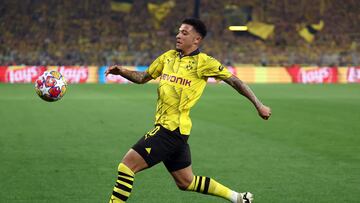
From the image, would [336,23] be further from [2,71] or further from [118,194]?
[118,194]

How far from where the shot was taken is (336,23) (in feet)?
177

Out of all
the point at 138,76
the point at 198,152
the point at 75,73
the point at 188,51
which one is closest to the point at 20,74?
the point at 75,73

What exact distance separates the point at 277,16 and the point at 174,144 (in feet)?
161

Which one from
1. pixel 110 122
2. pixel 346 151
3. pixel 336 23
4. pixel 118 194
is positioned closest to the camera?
pixel 118 194

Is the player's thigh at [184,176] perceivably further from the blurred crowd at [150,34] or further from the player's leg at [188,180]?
the blurred crowd at [150,34]

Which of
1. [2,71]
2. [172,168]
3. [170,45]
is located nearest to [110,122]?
[172,168]

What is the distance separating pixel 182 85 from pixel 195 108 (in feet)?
54.3

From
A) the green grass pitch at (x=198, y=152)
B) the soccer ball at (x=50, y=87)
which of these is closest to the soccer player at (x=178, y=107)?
the green grass pitch at (x=198, y=152)

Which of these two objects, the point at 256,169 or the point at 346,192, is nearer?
the point at 346,192

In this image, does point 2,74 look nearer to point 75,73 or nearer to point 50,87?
point 75,73

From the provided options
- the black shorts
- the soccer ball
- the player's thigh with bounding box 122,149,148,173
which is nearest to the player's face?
the black shorts

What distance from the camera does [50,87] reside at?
8.14 metres

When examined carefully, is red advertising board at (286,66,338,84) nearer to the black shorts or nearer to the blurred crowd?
the blurred crowd

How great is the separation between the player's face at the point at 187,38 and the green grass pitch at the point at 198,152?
7.25 feet
